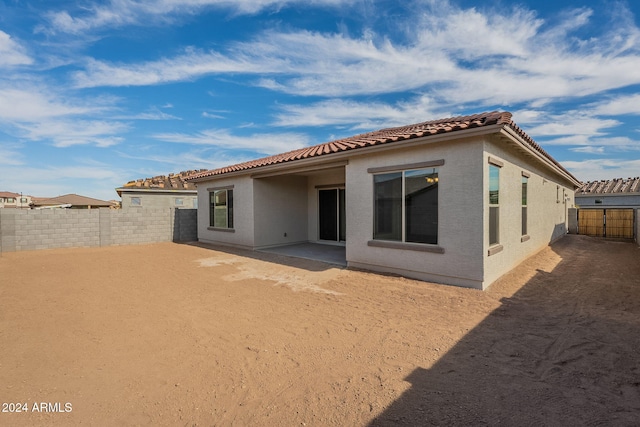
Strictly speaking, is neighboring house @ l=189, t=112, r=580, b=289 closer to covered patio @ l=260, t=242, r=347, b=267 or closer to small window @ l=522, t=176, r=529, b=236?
small window @ l=522, t=176, r=529, b=236

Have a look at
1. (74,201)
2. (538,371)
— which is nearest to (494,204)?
(538,371)

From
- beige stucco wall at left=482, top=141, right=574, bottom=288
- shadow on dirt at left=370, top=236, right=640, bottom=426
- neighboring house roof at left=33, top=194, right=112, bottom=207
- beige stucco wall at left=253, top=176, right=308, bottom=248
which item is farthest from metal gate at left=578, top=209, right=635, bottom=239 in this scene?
neighboring house roof at left=33, top=194, right=112, bottom=207

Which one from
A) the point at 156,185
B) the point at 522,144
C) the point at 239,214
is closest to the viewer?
the point at 522,144

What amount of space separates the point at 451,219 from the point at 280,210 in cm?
719

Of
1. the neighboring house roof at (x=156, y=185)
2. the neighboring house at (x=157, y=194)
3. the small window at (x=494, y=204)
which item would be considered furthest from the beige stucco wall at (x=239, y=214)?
the neighboring house at (x=157, y=194)

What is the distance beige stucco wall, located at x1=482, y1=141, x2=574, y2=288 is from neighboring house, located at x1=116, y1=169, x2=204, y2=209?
18948 mm

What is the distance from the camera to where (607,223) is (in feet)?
53.1

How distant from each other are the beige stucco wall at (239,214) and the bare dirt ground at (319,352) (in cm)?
470

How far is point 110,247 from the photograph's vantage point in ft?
41.8

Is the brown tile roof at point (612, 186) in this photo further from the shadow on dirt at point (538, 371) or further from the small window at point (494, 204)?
the shadow on dirt at point (538, 371)

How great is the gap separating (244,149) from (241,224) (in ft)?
34.9

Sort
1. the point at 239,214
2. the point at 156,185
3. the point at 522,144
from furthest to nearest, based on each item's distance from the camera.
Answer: the point at 156,185 → the point at 239,214 → the point at 522,144

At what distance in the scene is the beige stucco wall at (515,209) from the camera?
19.6 feet

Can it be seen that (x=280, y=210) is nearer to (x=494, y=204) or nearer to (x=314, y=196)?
(x=314, y=196)
